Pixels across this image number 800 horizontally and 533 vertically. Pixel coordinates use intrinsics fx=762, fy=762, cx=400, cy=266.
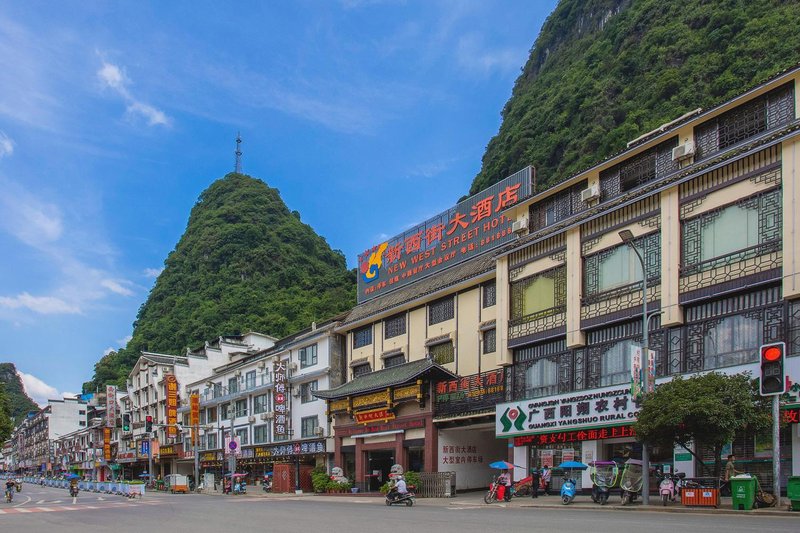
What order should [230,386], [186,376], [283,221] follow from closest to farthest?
1. [230,386]
2. [186,376]
3. [283,221]

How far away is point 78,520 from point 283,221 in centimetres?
11172

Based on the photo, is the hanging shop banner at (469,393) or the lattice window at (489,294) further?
the lattice window at (489,294)

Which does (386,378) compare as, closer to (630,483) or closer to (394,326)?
(394,326)

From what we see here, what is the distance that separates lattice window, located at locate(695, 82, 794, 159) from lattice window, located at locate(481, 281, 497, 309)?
509 inches

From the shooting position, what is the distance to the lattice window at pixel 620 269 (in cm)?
2736

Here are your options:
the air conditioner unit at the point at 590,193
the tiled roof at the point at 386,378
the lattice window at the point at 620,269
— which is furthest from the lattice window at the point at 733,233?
the tiled roof at the point at 386,378

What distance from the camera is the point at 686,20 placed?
83.8 m

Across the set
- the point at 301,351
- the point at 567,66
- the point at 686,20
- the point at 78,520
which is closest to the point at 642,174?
the point at 78,520

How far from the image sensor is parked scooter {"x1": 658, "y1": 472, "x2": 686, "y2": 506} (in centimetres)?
2238

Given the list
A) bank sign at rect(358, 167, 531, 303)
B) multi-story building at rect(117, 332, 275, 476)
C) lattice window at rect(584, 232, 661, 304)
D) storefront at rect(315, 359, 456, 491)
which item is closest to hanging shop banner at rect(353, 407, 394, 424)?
storefront at rect(315, 359, 456, 491)

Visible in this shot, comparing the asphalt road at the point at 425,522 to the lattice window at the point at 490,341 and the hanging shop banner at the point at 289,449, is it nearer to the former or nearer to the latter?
the lattice window at the point at 490,341

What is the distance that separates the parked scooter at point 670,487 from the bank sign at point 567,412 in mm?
2596

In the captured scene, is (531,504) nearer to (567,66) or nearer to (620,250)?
(620,250)

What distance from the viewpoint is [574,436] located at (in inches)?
1193
